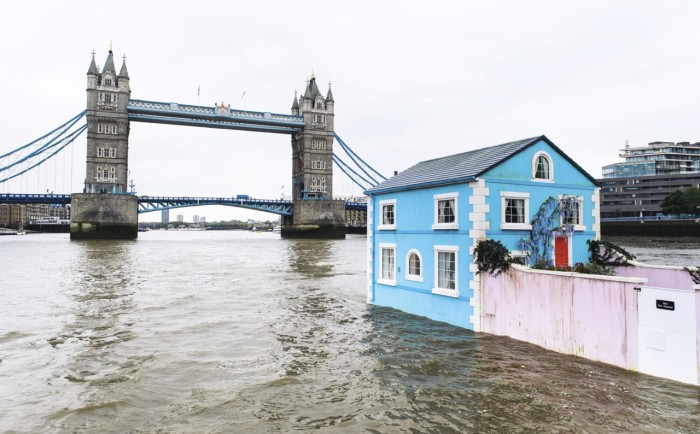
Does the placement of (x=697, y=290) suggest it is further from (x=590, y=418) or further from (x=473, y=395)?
(x=473, y=395)

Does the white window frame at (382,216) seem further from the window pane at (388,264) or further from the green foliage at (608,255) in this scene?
the green foliage at (608,255)

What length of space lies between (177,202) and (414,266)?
91320 mm

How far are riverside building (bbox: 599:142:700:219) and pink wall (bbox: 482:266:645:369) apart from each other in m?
108

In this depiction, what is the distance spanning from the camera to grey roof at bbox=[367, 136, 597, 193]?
13.4m

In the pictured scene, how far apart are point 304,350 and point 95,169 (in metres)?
88.9


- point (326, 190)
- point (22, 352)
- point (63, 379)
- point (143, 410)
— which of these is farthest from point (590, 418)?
point (326, 190)

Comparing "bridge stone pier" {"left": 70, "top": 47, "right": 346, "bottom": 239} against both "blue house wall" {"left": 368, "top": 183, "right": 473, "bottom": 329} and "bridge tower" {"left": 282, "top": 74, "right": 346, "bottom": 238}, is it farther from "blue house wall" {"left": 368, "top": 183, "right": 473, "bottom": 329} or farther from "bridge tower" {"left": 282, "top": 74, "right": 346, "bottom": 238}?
"blue house wall" {"left": 368, "top": 183, "right": 473, "bottom": 329}

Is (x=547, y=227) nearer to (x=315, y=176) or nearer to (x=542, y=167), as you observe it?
(x=542, y=167)

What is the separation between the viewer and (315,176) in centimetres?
10850

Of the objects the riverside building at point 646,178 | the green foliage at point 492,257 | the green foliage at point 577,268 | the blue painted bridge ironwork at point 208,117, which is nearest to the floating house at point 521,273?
the green foliage at point 492,257

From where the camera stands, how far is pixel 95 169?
86125 millimetres

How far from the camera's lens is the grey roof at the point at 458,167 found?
44.0ft

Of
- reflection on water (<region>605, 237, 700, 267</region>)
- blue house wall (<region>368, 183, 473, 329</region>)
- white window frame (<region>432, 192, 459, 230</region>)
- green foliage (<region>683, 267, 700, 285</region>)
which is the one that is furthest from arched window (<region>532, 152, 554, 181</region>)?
reflection on water (<region>605, 237, 700, 267</region>)

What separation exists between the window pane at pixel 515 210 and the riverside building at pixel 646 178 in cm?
10567
